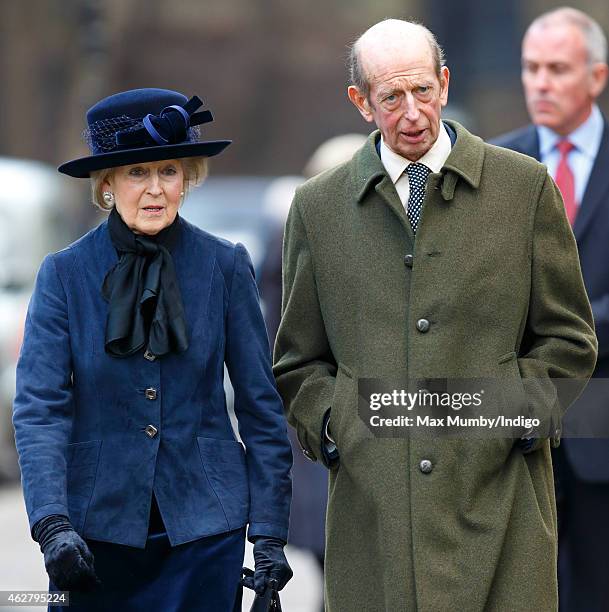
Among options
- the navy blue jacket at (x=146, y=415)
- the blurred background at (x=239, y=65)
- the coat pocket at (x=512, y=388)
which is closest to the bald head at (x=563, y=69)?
the coat pocket at (x=512, y=388)

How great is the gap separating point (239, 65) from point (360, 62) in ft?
77.9

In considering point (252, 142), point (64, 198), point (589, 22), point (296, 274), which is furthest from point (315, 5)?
point (296, 274)

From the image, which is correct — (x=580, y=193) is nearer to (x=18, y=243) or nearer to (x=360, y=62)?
(x=360, y=62)

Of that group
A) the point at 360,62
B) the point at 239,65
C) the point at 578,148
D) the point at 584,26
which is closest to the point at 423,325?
the point at 360,62

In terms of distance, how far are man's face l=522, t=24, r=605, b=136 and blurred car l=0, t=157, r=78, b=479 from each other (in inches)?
218

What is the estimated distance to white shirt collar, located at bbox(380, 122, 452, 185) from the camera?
4492mm

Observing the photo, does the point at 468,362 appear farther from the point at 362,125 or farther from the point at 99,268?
the point at 362,125

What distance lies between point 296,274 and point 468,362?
53cm

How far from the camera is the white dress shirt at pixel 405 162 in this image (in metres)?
4.49

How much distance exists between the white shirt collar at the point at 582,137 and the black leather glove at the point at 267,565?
2.10 meters

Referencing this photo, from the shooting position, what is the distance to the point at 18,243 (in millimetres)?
11891

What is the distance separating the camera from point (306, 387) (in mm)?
4539

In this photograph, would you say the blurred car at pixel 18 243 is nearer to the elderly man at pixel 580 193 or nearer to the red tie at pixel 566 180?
the elderly man at pixel 580 193

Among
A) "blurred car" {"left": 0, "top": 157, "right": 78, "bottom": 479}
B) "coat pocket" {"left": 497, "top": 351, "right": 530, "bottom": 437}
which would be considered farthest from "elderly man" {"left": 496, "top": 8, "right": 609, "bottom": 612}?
"blurred car" {"left": 0, "top": 157, "right": 78, "bottom": 479}
